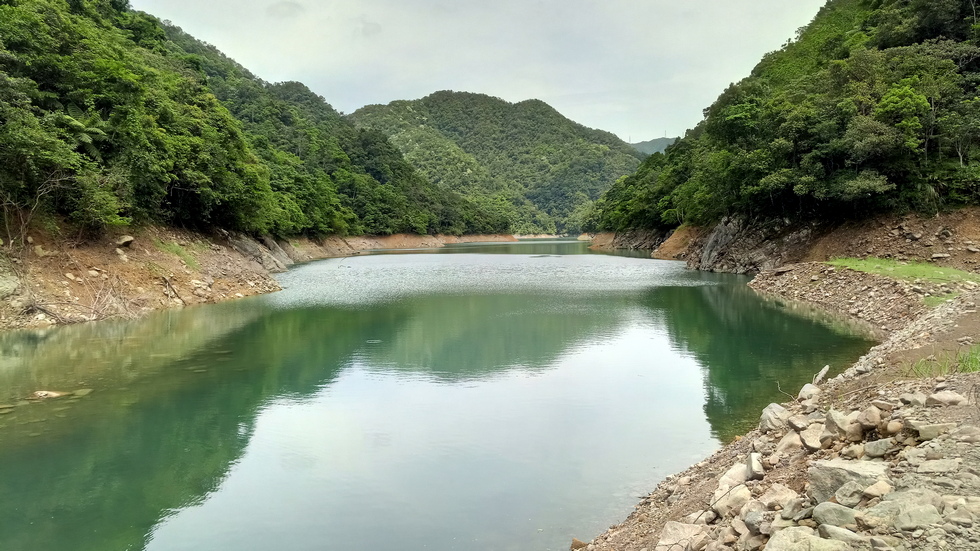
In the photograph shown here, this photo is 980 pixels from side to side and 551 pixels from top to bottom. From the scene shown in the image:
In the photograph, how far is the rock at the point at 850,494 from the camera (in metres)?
3.87

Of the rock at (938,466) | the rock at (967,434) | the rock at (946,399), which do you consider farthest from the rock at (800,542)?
the rock at (946,399)

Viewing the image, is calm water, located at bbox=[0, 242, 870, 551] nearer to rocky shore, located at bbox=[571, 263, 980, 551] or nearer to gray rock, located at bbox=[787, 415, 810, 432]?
rocky shore, located at bbox=[571, 263, 980, 551]

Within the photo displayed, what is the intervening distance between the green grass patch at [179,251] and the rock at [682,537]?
2637 centimetres

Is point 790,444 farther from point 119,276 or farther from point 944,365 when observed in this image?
point 119,276

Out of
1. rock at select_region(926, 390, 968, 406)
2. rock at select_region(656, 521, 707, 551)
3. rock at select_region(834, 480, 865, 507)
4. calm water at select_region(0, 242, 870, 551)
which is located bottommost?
calm water at select_region(0, 242, 870, 551)

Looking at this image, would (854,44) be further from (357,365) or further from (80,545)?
(80,545)

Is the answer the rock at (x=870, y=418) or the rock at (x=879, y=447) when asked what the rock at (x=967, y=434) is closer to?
the rock at (x=879, y=447)

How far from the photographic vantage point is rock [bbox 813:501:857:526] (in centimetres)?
362

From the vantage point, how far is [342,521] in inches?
256

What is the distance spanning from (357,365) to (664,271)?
1193 inches

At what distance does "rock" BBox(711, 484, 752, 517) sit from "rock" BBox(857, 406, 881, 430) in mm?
1231

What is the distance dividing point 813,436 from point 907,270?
18764 mm

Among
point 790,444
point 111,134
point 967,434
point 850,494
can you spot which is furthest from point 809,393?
point 111,134

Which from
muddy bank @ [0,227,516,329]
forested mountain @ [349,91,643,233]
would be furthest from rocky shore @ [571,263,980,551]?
forested mountain @ [349,91,643,233]
